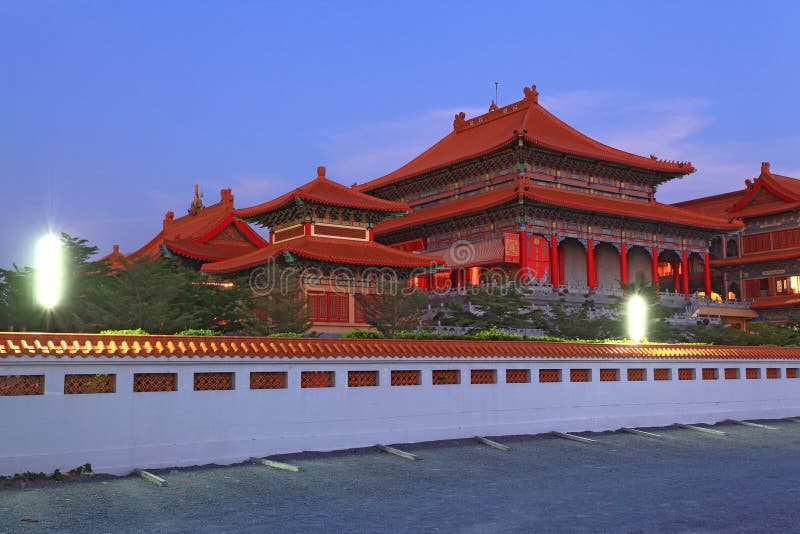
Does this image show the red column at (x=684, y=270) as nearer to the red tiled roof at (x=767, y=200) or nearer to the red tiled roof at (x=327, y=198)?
the red tiled roof at (x=767, y=200)

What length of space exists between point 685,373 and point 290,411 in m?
12.8

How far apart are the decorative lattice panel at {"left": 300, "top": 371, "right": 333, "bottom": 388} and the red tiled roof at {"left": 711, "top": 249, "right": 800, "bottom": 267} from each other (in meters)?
42.5

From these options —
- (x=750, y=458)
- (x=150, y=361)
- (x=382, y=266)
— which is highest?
(x=382, y=266)

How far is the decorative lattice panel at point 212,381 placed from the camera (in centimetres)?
1584

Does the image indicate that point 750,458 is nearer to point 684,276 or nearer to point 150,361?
point 150,361

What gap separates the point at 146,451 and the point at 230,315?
13652 mm

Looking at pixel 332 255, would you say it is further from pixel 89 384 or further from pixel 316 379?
pixel 89 384

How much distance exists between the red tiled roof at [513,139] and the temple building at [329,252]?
35.0ft

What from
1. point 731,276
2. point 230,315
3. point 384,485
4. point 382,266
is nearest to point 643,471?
point 384,485

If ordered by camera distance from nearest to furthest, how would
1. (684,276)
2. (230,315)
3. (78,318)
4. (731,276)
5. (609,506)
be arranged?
(609,506), (78,318), (230,315), (684,276), (731,276)

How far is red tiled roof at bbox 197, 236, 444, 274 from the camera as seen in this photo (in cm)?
3312

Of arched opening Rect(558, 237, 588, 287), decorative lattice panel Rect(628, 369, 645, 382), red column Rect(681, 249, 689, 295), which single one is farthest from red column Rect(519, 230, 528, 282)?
decorative lattice panel Rect(628, 369, 645, 382)

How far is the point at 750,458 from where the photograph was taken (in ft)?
58.4

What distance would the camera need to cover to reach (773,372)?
88.4ft
